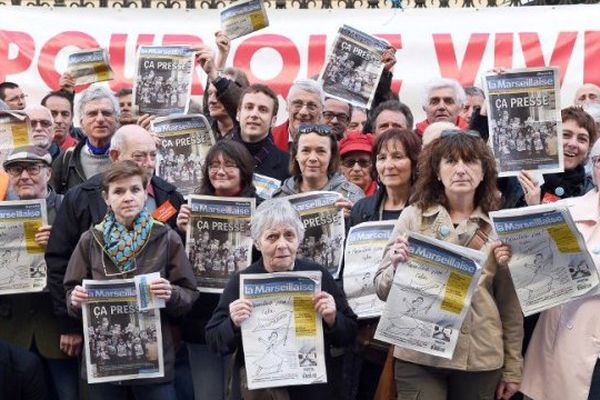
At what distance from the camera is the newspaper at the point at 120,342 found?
624 cm

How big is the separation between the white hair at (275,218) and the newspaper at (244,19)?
2570mm

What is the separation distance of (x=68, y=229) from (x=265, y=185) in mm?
1099

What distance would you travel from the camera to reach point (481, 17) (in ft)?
37.2

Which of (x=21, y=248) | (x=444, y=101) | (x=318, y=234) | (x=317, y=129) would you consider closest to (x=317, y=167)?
(x=317, y=129)

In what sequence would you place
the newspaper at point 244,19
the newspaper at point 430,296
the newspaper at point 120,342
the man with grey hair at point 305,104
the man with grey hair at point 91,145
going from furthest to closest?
1. the newspaper at point 244,19
2. the man with grey hair at point 305,104
3. the man with grey hair at point 91,145
4. the newspaper at point 120,342
5. the newspaper at point 430,296

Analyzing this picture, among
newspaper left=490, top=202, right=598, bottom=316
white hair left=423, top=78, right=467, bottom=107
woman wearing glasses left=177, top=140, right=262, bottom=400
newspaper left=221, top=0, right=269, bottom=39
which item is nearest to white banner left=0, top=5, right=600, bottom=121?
newspaper left=221, top=0, right=269, bottom=39

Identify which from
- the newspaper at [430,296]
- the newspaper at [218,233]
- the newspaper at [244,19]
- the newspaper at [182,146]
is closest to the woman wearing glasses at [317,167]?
the newspaper at [218,233]

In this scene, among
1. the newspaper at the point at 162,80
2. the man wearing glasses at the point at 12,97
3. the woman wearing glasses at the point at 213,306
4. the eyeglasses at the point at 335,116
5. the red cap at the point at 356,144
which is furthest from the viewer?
the man wearing glasses at the point at 12,97

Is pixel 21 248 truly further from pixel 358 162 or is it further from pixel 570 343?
pixel 570 343

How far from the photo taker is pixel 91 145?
757cm

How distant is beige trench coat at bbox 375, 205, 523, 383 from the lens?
5754mm

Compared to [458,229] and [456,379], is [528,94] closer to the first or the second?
[458,229]

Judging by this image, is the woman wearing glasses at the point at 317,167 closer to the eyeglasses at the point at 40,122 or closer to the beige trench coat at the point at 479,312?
the beige trench coat at the point at 479,312

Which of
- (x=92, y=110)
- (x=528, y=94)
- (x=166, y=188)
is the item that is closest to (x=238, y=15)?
(x=92, y=110)
